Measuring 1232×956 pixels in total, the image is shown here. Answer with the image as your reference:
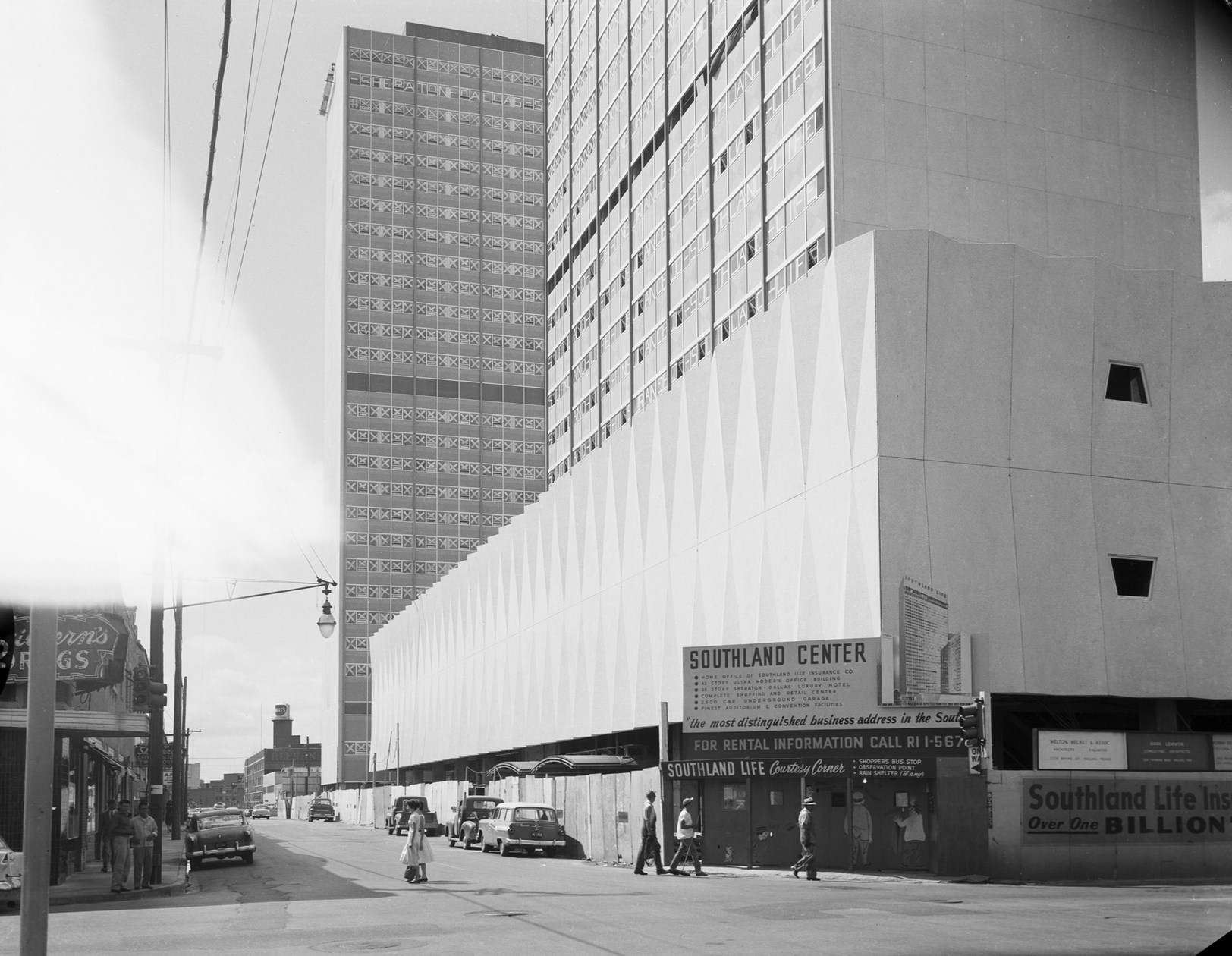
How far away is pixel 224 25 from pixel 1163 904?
1864 centimetres

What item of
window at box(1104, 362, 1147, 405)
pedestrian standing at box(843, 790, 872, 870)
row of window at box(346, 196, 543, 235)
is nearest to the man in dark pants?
pedestrian standing at box(843, 790, 872, 870)

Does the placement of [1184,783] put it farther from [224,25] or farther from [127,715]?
[224,25]

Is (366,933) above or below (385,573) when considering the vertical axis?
below

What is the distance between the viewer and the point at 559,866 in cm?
3525

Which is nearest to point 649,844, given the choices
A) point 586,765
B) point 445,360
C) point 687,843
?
point 687,843

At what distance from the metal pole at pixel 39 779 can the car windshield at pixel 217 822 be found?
32145 mm

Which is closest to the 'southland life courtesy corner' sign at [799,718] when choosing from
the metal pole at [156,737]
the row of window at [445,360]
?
the metal pole at [156,737]

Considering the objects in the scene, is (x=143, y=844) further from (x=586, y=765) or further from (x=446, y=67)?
(x=446, y=67)

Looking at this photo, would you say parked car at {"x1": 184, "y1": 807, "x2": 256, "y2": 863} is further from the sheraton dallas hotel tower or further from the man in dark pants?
the man in dark pants

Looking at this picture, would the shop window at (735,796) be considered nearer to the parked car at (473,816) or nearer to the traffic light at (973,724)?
the traffic light at (973,724)

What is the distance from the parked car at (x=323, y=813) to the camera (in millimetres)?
101312

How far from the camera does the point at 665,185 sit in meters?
70.9

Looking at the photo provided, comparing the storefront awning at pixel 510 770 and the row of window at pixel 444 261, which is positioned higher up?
the row of window at pixel 444 261

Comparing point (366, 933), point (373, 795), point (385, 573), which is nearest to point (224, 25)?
point (366, 933)
